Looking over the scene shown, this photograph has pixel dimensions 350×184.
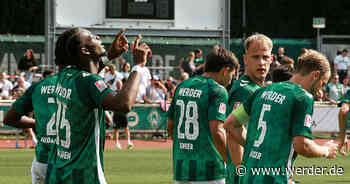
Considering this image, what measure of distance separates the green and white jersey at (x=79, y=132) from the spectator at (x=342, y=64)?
25.3 metres

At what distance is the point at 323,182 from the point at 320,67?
8359 millimetres

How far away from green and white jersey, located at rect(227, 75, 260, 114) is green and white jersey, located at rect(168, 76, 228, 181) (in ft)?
0.38

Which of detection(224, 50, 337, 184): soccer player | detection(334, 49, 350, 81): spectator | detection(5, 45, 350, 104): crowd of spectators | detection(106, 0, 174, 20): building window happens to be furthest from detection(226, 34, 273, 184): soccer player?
detection(334, 49, 350, 81): spectator

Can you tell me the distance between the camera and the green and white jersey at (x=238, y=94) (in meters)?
7.38

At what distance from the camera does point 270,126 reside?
5.67 meters

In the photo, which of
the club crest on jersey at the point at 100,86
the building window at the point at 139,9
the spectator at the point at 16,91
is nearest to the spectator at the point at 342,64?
the building window at the point at 139,9

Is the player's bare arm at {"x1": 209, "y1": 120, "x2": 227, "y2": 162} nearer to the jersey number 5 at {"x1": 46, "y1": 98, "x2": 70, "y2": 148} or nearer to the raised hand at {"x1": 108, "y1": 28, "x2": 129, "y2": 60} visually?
the raised hand at {"x1": 108, "y1": 28, "x2": 129, "y2": 60}

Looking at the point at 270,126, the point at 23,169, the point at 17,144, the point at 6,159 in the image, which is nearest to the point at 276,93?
the point at 270,126

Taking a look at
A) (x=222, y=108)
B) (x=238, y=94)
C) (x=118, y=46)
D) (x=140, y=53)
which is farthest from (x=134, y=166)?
(x=140, y=53)

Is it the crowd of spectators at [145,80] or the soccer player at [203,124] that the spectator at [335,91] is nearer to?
the crowd of spectators at [145,80]

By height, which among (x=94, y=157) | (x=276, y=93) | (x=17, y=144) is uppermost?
(x=276, y=93)

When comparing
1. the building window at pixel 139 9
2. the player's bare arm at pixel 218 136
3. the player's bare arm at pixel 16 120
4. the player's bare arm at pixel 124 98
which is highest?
the building window at pixel 139 9

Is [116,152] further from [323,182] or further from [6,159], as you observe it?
[323,182]

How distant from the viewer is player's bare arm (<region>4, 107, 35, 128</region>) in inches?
265
